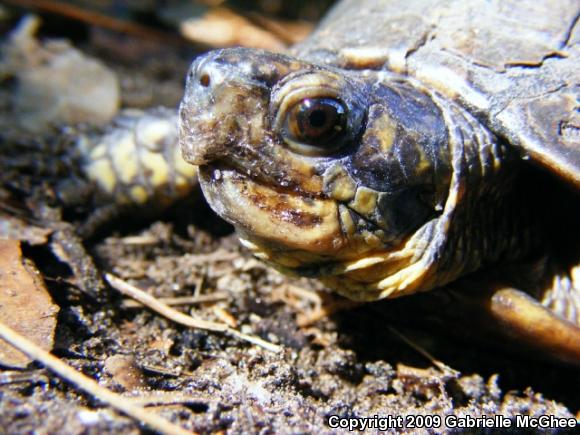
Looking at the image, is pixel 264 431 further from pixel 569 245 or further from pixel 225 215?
pixel 569 245

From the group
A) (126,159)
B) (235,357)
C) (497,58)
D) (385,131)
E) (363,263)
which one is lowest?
(235,357)

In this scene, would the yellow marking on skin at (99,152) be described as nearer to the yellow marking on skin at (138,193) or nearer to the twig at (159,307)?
the yellow marking on skin at (138,193)

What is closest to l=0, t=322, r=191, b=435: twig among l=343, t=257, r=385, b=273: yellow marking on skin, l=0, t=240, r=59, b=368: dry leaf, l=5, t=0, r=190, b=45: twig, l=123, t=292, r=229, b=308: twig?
Answer: l=0, t=240, r=59, b=368: dry leaf

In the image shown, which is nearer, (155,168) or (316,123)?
(316,123)

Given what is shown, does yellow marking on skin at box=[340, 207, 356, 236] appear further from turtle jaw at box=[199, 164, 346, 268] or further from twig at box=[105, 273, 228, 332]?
twig at box=[105, 273, 228, 332]

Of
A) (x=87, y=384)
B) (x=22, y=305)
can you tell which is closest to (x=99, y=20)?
(x=22, y=305)

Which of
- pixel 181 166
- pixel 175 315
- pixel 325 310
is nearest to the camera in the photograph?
pixel 175 315

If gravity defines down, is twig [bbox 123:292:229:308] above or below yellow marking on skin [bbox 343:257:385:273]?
below

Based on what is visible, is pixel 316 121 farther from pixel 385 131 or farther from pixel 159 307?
pixel 159 307
